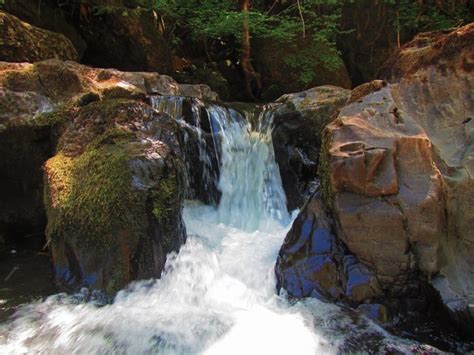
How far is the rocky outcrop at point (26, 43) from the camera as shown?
6.46 meters

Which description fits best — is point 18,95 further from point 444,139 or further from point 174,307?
point 444,139

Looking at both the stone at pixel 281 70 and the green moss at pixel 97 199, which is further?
the stone at pixel 281 70

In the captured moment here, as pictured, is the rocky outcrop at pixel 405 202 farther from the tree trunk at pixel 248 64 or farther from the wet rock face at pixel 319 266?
the tree trunk at pixel 248 64

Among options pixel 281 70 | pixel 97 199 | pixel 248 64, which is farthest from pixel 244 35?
pixel 97 199

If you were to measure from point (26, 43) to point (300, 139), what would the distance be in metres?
4.64

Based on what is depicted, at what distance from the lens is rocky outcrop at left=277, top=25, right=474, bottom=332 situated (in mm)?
3451

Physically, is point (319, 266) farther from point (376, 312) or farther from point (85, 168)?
point (85, 168)

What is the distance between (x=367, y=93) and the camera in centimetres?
481

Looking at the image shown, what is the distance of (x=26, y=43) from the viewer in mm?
6785

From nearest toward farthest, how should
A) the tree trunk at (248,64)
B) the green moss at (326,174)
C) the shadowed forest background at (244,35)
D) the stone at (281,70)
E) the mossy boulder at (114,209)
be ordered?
the mossy boulder at (114,209)
the green moss at (326,174)
the shadowed forest background at (244,35)
the tree trunk at (248,64)
the stone at (281,70)

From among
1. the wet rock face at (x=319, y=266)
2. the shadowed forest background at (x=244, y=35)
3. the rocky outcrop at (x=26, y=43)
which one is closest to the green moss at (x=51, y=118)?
the rocky outcrop at (x=26, y=43)

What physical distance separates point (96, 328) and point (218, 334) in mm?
939

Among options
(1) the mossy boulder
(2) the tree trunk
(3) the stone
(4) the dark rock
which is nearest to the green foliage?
(3) the stone

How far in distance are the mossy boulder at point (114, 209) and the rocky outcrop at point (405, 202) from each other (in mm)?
1512
